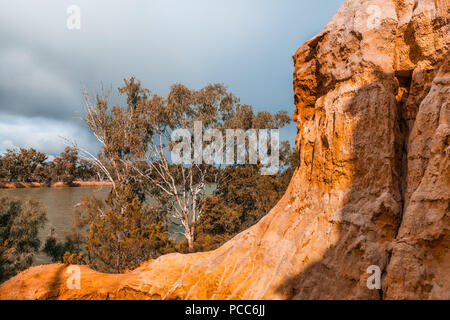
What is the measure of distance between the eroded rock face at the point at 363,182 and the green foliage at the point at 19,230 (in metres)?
11.2

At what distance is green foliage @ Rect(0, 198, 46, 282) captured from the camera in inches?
582

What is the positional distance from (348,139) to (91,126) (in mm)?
20554

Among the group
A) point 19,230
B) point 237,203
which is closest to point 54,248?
point 19,230

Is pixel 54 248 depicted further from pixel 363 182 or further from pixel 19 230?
pixel 363 182

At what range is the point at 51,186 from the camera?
45406 millimetres

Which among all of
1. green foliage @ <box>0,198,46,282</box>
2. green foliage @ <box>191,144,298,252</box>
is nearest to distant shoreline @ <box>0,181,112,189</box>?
green foliage @ <box>0,198,46,282</box>

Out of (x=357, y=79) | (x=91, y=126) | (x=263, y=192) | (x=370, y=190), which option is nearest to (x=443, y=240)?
(x=370, y=190)

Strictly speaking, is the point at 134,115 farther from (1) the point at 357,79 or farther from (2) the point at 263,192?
(1) the point at 357,79

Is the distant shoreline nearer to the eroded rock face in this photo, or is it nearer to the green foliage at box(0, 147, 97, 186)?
the green foliage at box(0, 147, 97, 186)

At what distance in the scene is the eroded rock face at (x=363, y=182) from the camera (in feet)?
10.6

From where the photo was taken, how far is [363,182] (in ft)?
13.2

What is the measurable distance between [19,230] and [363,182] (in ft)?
61.9

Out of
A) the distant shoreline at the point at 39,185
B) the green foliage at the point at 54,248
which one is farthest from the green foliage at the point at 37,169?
the green foliage at the point at 54,248
